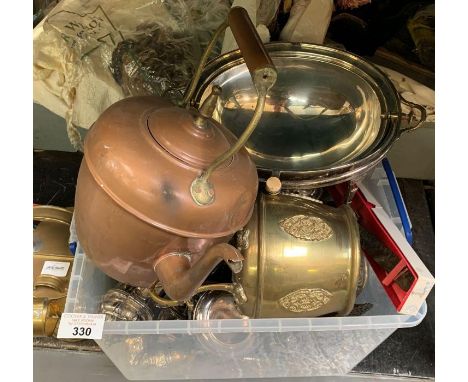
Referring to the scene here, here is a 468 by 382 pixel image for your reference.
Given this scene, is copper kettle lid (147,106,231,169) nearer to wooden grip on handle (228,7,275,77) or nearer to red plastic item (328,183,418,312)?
wooden grip on handle (228,7,275,77)

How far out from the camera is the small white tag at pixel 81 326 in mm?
756

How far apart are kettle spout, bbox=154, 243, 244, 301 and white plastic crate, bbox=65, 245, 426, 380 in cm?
16

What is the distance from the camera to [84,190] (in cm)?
67

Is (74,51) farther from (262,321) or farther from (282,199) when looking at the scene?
(262,321)

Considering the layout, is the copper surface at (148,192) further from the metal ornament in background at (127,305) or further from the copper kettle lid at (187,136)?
the metal ornament in background at (127,305)

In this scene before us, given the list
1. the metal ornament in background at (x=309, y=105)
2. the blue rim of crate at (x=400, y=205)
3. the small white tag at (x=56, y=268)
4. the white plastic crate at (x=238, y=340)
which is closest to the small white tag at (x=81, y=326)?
the white plastic crate at (x=238, y=340)

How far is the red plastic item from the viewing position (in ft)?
2.65

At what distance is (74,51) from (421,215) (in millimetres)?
875

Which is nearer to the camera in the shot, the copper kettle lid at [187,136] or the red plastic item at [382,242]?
the copper kettle lid at [187,136]

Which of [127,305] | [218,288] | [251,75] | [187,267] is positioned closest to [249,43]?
[251,75]

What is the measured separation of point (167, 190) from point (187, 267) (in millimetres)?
104

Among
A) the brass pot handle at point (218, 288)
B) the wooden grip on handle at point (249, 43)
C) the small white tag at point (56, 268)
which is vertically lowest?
the small white tag at point (56, 268)

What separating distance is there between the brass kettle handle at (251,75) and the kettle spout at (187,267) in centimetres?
7

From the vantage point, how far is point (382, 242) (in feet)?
2.95
